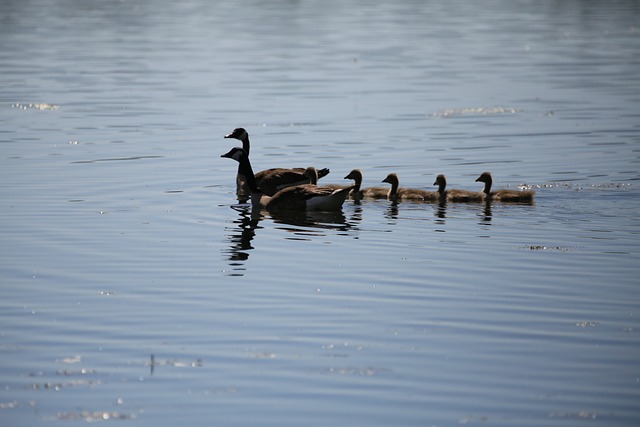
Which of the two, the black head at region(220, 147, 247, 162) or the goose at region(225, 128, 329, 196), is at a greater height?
the black head at region(220, 147, 247, 162)

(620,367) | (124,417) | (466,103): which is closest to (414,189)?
(620,367)

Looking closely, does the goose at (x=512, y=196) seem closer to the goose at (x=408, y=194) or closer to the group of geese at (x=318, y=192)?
the group of geese at (x=318, y=192)

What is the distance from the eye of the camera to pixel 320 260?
611 inches

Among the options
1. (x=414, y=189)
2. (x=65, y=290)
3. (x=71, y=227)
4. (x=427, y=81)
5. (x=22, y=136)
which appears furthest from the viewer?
(x=427, y=81)

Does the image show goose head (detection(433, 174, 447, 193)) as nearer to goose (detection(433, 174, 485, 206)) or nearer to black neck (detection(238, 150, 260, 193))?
goose (detection(433, 174, 485, 206))

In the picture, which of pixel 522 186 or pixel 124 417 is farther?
pixel 522 186

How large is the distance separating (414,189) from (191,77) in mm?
23637

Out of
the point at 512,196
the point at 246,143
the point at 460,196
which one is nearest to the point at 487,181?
the point at 460,196

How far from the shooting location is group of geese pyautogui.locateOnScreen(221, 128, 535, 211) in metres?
19.6

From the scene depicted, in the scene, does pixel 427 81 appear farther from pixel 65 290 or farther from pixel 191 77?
pixel 65 290

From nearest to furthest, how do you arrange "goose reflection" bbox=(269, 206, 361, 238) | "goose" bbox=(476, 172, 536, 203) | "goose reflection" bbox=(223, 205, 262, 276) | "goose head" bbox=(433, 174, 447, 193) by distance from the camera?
"goose reflection" bbox=(223, 205, 262, 276)
"goose reflection" bbox=(269, 206, 361, 238)
"goose" bbox=(476, 172, 536, 203)
"goose head" bbox=(433, 174, 447, 193)

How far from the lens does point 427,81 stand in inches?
1613

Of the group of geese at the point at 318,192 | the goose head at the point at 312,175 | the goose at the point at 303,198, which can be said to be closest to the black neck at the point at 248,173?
the group of geese at the point at 318,192

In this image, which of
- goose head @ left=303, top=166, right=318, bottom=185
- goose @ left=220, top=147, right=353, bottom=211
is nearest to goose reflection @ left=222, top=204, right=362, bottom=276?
goose @ left=220, top=147, right=353, bottom=211
